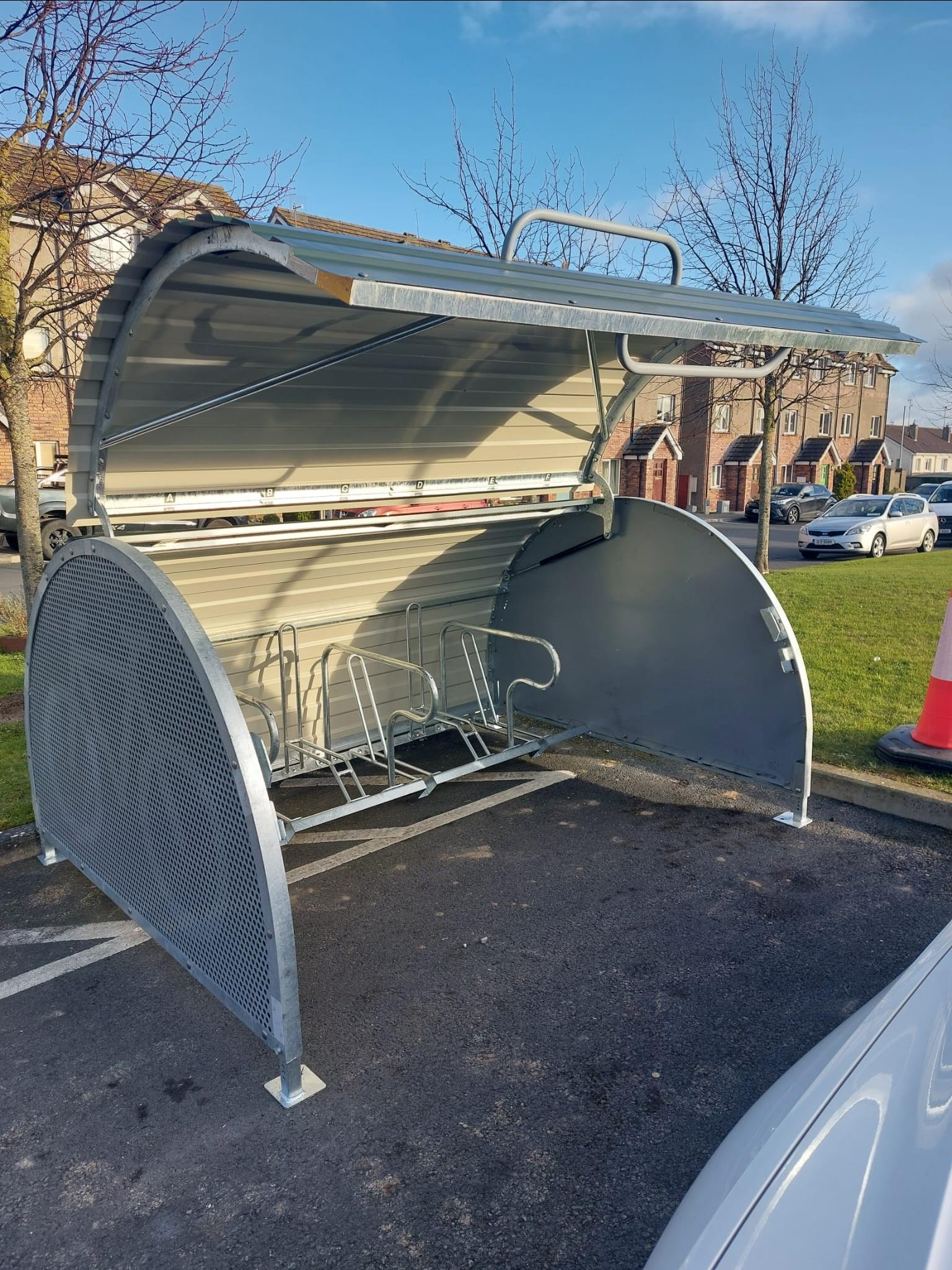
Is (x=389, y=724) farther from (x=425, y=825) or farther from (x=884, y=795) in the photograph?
(x=884, y=795)

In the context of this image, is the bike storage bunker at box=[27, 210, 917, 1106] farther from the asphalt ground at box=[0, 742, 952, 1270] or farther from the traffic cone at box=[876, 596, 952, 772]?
the traffic cone at box=[876, 596, 952, 772]

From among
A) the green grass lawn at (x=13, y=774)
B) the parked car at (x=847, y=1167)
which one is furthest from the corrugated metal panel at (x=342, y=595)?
the parked car at (x=847, y=1167)

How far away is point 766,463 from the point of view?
12320 millimetres

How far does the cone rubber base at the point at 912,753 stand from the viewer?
5004 mm

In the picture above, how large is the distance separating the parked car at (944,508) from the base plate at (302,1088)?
75.9 ft

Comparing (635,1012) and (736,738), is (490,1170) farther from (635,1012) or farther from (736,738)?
(736,738)

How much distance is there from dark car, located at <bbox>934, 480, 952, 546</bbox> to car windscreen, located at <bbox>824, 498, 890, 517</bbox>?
3247 mm

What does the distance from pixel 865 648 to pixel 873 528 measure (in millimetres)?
12217

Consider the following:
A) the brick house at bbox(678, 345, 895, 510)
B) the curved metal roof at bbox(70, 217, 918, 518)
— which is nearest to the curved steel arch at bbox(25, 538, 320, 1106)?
the curved metal roof at bbox(70, 217, 918, 518)

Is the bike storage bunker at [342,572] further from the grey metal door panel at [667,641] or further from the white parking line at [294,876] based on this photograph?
the white parking line at [294,876]

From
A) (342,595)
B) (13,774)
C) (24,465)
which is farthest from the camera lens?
(24,465)

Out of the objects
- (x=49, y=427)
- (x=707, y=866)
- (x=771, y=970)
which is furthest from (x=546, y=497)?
(x=49, y=427)

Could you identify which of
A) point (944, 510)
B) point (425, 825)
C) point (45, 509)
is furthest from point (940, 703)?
point (944, 510)

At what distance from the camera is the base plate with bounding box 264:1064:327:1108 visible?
273cm
